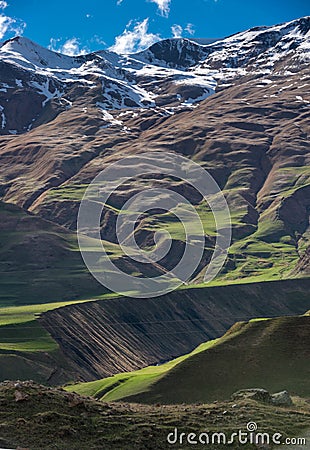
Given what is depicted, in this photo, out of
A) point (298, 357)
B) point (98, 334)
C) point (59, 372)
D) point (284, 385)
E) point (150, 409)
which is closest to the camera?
point (150, 409)

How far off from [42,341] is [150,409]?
9567cm

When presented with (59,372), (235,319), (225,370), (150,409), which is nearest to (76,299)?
Answer: (235,319)

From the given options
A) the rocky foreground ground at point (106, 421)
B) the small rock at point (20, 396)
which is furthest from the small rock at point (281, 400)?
the small rock at point (20, 396)

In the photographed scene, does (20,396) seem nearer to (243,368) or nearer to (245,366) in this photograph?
(243,368)

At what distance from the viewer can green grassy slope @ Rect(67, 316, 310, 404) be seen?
6450cm

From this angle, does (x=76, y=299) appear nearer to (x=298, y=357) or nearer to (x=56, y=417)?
(x=298, y=357)

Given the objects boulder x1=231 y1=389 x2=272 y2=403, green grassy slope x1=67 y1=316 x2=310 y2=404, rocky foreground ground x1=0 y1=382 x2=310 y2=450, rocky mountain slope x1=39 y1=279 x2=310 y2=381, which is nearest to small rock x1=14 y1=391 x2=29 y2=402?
rocky foreground ground x1=0 y1=382 x2=310 y2=450

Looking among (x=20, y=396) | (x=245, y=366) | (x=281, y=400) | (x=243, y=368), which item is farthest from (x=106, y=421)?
(x=245, y=366)

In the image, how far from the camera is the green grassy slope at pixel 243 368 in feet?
212

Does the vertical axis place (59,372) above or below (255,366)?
above

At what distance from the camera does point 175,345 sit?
567 feet

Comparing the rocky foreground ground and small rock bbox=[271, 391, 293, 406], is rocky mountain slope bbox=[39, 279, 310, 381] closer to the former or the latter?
small rock bbox=[271, 391, 293, 406]

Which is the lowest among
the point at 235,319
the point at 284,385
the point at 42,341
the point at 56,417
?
the point at 56,417

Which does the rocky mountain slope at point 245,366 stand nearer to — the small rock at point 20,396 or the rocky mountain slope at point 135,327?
the small rock at point 20,396
